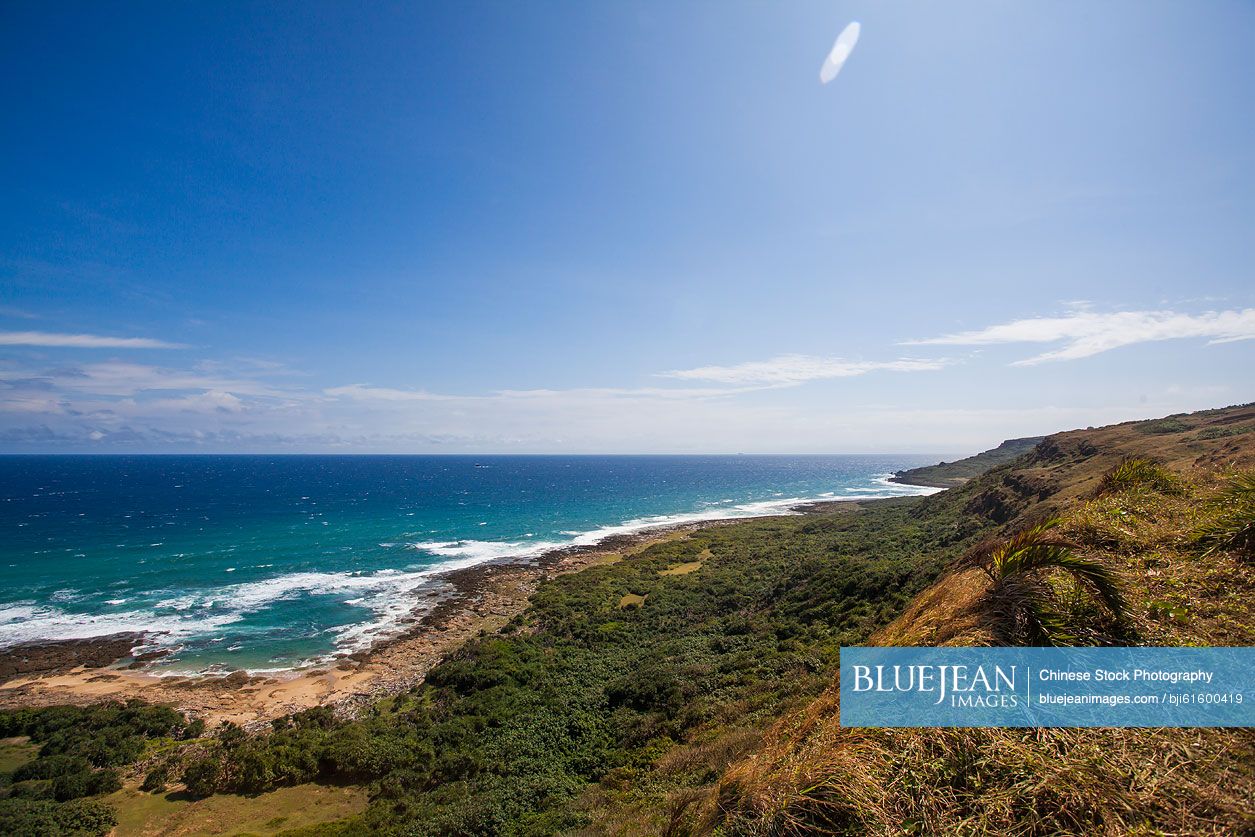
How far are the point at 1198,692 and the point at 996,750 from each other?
78.3 inches

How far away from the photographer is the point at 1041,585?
546 centimetres

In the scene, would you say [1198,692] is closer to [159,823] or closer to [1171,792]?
[1171,792]

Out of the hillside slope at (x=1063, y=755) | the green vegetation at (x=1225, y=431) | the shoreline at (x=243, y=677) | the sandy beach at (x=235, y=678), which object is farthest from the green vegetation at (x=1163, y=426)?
the sandy beach at (x=235, y=678)

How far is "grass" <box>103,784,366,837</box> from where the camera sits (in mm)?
14039

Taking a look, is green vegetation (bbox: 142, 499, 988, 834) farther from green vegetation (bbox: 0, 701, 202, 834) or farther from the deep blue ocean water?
the deep blue ocean water

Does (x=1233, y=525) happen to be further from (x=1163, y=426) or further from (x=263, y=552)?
(x=263, y=552)

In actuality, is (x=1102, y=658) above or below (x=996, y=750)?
above

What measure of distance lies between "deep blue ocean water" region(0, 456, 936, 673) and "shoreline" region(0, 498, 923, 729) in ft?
5.19

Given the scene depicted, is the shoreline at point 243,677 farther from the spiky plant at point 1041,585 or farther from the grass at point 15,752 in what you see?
the spiky plant at point 1041,585

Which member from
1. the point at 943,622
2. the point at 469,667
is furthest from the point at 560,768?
the point at 943,622

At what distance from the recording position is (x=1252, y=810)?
3.12 meters

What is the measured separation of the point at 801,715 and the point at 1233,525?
19.5ft

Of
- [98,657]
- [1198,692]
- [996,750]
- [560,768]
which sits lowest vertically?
[98,657]

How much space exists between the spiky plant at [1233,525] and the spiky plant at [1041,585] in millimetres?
1680
